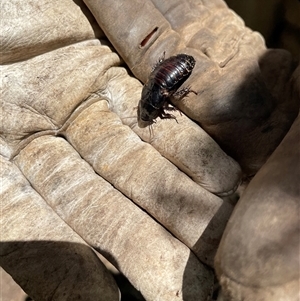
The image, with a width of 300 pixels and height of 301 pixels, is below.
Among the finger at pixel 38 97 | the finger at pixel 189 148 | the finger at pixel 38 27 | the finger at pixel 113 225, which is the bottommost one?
the finger at pixel 113 225

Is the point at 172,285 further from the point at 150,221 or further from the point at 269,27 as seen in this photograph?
the point at 269,27

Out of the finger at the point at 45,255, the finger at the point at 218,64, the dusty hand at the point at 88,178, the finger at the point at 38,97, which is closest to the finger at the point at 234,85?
the finger at the point at 218,64

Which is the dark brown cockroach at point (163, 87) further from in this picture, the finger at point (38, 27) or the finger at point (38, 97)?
the finger at point (38, 27)

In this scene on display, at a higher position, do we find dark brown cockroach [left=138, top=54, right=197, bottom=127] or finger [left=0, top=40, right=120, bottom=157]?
dark brown cockroach [left=138, top=54, right=197, bottom=127]

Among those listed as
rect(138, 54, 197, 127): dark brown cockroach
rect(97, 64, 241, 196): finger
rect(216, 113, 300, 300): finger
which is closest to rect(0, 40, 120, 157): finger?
rect(97, 64, 241, 196): finger

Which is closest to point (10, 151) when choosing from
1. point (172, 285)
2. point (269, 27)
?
point (172, 285)

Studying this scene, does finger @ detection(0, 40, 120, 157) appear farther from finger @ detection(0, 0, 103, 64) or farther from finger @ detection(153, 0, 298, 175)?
finger @ detection(153, 0, 298, 175)
